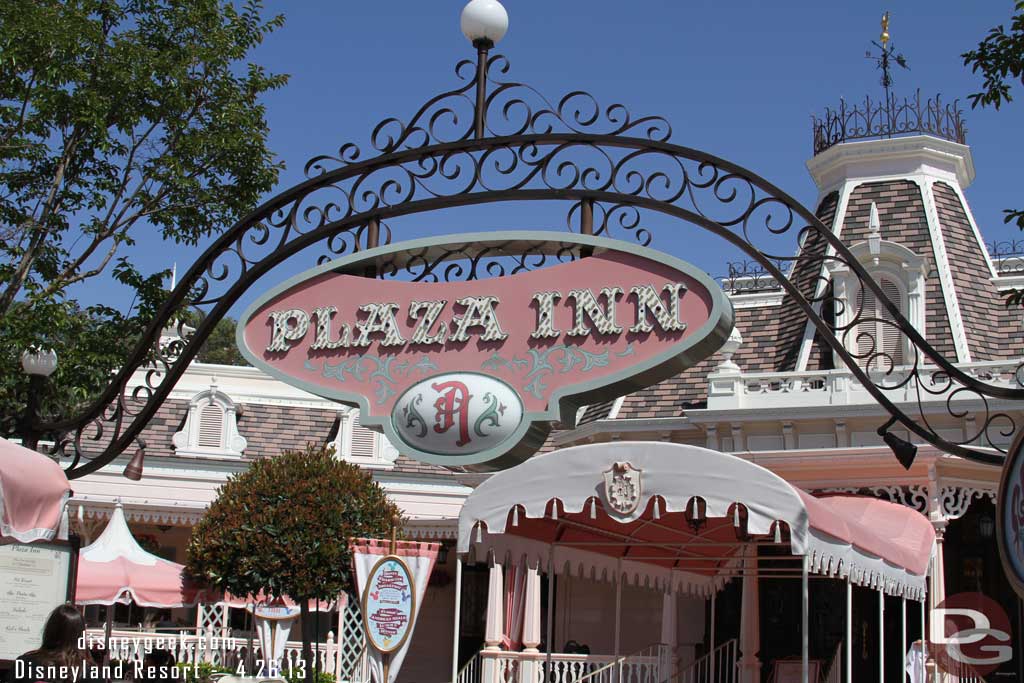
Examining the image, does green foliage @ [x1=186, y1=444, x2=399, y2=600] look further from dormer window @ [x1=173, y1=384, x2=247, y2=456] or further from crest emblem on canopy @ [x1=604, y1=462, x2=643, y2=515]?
crest emblem on canopy @ [x1=604, y1=462, x2=643, y2=515]

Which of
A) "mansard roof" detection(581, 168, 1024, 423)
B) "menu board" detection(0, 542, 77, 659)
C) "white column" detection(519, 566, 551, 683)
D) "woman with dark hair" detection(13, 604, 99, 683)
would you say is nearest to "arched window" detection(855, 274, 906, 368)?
"mansard roof" detection(581, 168, 1024, 423)

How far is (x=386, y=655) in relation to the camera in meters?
13.0

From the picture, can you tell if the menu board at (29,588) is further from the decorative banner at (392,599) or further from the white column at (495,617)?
the white column at (495,617)

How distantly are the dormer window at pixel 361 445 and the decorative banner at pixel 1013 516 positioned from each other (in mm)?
19220

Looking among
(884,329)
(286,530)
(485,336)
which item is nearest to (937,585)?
(884,329)

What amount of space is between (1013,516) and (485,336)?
3.47 m

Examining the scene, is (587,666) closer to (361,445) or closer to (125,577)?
(125,577)

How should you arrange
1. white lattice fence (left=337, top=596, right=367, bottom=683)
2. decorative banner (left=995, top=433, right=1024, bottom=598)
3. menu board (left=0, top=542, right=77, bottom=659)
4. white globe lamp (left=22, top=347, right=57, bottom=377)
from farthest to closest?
white lattice fence (left=337, top=596, right=367, bottom=683) < white globe lamp (left=22, top=347, right=57, bottom=377) < menu board (left=0, top=542, right=77, bottom=659) < decorative banner (left=995, top=433, right=1024, bottom=598)

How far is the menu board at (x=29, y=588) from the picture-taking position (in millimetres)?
8117

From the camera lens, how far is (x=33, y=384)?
32.2ft

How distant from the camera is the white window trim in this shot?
58.7 feet

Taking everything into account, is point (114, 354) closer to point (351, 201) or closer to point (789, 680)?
point (351, 201)

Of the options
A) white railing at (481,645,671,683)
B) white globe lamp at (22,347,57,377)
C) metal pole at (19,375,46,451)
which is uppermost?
white globe lamp at (22,347,57,377)

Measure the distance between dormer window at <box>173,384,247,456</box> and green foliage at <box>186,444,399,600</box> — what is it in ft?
18.5
